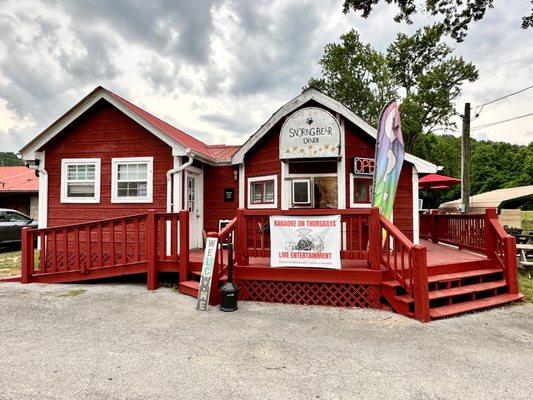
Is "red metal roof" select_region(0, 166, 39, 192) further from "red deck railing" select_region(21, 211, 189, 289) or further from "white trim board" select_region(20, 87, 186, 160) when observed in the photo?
"red deck railing" select_region(21, 211, 189, 289)

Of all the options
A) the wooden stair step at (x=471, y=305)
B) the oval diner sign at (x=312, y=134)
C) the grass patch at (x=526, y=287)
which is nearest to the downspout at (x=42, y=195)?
the oval diner sign at (x=312, y=134)

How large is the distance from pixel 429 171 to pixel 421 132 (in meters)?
19.0

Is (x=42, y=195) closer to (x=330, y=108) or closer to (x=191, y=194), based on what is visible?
(x=191, y=194)

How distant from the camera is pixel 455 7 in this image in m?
8.78

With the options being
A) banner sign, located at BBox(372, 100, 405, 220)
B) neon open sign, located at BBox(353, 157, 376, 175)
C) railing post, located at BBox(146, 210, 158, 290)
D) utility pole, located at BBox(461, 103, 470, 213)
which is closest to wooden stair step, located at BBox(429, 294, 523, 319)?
banner sign, located at BBox(372, 100, 405, 220)

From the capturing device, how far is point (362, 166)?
7.52 m

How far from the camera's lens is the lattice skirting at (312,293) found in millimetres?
5332

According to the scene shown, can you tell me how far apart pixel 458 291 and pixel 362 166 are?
3.32m

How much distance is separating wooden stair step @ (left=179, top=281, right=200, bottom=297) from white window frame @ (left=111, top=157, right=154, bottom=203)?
2.83 metres

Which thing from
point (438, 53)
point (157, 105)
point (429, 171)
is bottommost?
point (429, 171)

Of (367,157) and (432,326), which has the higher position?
(367,157)

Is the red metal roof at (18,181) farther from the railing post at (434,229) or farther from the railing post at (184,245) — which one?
the railing post at (434,229)

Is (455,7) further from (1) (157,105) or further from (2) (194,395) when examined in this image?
(1) (157,105)

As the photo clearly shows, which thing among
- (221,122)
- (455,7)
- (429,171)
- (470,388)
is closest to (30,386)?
(470,388)
